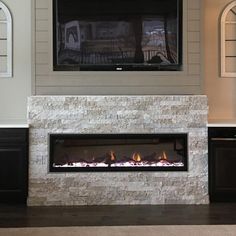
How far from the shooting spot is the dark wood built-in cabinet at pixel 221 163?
4832 millimetres

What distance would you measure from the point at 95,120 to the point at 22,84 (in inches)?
45.6

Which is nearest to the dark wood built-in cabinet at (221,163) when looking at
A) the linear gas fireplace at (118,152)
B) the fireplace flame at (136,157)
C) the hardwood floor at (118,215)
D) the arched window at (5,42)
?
the hardwood floor at (118,215)

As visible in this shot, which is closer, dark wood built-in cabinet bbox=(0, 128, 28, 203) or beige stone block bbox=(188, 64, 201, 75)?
dark wood built-in cabinet bbox=(0, 128, 28, 203)

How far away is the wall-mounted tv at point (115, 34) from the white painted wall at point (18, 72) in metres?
0.56

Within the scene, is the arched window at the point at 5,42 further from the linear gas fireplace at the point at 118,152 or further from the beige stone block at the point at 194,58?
the beige stone block at the point at 194,58

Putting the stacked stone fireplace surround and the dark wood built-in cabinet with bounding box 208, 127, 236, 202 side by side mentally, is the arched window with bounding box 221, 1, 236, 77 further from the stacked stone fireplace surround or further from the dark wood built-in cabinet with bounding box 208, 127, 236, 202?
the dark wood built-in cabinet with bounding box 208, 127, 236, 202

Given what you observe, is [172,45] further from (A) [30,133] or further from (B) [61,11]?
(A) [30,133]

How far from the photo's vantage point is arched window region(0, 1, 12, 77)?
17.5 ft

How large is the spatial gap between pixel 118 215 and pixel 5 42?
8.07ft

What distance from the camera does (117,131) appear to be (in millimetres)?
4844

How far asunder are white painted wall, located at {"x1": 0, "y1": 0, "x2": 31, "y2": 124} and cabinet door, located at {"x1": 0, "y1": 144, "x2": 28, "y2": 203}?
2.02 feet

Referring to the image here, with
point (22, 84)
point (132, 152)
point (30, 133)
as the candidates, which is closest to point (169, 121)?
point (132, 152)

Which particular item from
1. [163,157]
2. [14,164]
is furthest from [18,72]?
[163,157]

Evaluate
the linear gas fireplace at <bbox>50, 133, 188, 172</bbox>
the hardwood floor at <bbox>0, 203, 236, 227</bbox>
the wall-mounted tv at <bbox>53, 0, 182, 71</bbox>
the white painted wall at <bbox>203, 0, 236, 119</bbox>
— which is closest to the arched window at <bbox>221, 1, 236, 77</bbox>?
the white painted wall at <bbox>203, 0, 236, 119</bbox>
